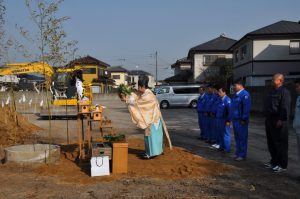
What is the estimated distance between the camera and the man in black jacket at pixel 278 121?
6.73 m

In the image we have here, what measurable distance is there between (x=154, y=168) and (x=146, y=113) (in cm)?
128

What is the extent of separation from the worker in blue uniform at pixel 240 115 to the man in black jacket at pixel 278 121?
2.26 feet

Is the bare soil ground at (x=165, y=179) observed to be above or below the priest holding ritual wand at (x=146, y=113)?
below

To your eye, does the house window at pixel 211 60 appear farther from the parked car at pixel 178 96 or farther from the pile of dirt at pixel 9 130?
the pile of dirt at pixel 9 130

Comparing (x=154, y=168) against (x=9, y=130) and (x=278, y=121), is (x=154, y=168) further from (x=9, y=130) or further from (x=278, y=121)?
(x=9, y=130)

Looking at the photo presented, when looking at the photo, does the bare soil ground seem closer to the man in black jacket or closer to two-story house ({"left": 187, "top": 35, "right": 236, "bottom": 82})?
the man in black jacket

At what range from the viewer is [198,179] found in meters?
6.55

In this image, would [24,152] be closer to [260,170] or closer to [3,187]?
[3,187]

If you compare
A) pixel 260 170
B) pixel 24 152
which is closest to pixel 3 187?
pixel 24 152

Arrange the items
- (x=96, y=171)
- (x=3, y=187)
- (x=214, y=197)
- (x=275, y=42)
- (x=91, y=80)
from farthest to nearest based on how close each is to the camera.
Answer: (x=91, y=80)
(x=275, y=42)
(x=96, y=171)
(x=3, y=187)
(x=214, y=197)

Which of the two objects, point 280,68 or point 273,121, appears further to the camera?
point 280,68

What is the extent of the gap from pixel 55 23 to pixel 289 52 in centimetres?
2405

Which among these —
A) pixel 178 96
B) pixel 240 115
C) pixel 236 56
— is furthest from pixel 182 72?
pixel 240 115

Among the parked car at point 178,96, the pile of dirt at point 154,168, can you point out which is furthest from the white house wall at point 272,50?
the pile of dirt at point 154,168
